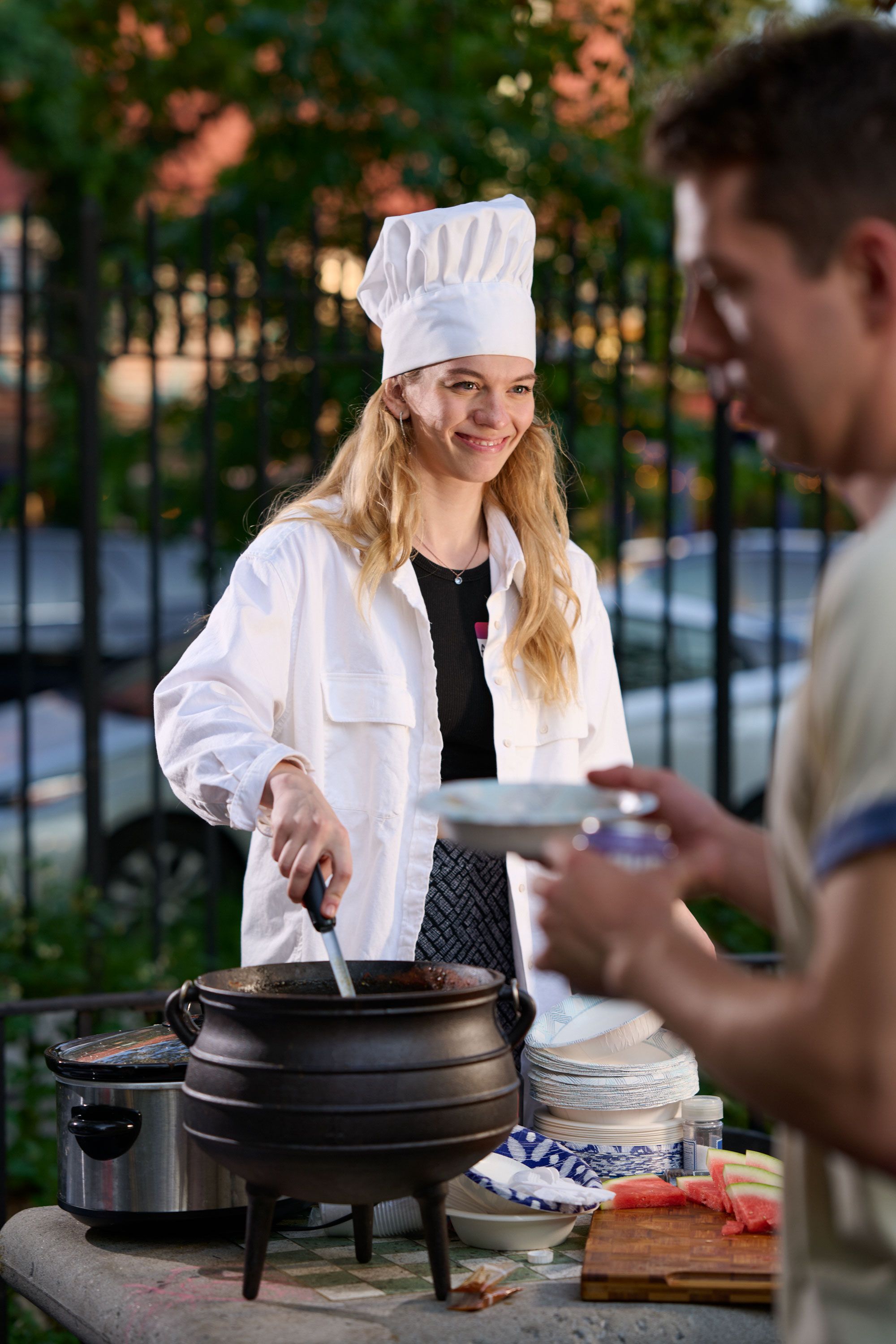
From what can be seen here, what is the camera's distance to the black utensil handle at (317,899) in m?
2.09

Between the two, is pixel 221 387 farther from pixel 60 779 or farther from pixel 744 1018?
pixel 744 1018

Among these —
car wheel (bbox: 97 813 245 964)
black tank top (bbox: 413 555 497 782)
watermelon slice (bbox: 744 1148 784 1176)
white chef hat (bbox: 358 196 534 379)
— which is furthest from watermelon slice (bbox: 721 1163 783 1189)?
car wheel (bbox: 97 813 245 964)

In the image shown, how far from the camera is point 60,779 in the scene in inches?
274

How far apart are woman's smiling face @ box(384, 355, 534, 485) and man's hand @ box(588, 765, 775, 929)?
1.36m

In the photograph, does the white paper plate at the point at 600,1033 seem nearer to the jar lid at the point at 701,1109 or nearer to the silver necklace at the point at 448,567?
the jar lid at the point at 701,1109

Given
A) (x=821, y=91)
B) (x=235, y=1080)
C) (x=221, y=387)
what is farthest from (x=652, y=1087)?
(x=221, y=387)

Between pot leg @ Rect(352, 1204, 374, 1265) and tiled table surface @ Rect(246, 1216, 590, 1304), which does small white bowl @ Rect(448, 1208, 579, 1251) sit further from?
pot leg @ Rect(352, 1204, 374, 1265)

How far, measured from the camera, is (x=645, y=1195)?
2285 millimetres

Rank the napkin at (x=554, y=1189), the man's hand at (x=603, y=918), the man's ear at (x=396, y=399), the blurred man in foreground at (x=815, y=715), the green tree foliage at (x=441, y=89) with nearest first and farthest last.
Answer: the blurred man in foreground at (x=815, y=715) < the man's hand at (x=603, y=918) < the napkin at (x=554, y=1189) < the man's ear at (x=396, y=399) < the green tree foliage at (x=441, y=89)

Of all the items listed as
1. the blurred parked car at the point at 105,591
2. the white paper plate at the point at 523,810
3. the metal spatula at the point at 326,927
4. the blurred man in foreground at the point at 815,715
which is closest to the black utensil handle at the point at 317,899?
the metal spatula at the point at 326,927

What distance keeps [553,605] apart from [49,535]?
491 inches

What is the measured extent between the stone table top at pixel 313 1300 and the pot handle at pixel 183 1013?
324 millimetres

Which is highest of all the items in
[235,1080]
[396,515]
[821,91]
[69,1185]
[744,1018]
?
[821,91]

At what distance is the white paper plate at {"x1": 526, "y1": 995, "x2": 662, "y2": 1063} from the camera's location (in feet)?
8.04
